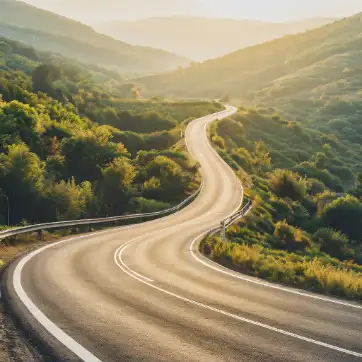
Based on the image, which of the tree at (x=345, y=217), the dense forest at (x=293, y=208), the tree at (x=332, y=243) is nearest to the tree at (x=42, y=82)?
the dense forest at (x=293, y=208)

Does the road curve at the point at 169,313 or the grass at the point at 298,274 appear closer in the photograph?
the road curve at the point at 169,313

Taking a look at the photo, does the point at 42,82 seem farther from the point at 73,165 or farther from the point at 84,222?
the point at 84,222

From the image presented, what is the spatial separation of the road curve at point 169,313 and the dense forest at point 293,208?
1.67 m

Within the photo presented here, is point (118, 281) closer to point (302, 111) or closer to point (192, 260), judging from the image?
point (192, 260)

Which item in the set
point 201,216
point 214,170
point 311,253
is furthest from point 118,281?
point 214,170

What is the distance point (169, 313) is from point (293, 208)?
38.6 metres

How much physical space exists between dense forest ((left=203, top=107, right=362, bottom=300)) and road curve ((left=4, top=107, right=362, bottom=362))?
1669 millimetres

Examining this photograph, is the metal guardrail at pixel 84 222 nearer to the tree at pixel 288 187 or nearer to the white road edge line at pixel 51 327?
the white road edge line at pixel 51 327

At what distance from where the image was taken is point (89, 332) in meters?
8.74

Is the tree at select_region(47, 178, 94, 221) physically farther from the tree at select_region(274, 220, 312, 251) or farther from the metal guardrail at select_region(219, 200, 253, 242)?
the tree at select_region(274, 220, 312, 251)

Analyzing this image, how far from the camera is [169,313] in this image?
33.0 ft

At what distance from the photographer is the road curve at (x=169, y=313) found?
7.86m

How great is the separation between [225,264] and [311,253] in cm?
1545

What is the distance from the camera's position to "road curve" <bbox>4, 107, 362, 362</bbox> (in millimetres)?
7863
